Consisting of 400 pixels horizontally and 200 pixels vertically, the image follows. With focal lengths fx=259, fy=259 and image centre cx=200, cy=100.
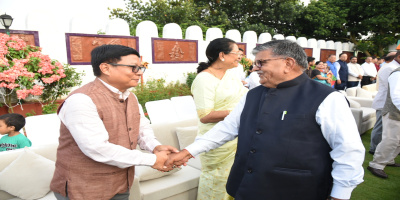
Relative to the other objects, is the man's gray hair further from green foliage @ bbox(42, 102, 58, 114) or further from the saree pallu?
green foliage @ bbox(42, 102, 58, 114)

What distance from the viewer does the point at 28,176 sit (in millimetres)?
2182

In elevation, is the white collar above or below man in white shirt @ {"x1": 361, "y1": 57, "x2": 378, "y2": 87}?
above

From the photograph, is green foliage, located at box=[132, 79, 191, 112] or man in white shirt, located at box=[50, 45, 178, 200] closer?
man in white shirt, located at box=[50, 45, 178, 200]

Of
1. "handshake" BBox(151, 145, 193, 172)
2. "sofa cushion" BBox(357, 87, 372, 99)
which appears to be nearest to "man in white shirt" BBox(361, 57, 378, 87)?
"sofa cushion" BBox(357, 87, 372, 99)

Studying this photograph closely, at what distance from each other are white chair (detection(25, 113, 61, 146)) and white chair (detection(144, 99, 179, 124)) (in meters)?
1.36

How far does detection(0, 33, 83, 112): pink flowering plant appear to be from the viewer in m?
4.79

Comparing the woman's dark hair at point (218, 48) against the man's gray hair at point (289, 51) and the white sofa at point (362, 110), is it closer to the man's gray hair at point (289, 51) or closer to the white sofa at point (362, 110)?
the man's gray hair at point (289, 51)

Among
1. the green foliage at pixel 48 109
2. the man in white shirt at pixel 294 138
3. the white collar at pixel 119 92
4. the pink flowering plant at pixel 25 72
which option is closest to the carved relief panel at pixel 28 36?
the pink flowering plant at pixel 25 72

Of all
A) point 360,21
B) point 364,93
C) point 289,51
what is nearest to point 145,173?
point 289,51

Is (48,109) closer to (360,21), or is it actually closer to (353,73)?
(353,73)

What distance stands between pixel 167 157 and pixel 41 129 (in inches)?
93.6

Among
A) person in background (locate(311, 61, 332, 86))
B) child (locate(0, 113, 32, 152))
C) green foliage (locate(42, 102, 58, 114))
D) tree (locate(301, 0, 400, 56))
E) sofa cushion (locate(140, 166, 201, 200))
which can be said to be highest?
tree (locate(301, 0, 400, 56))

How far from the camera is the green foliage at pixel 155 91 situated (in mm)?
6773

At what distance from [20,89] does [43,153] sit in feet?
11.3
